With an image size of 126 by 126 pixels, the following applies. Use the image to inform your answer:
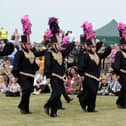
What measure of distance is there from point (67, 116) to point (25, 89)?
1.17 m

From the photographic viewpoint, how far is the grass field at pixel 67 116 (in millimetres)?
11453

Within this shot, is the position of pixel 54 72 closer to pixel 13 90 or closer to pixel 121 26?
pixel 121 26

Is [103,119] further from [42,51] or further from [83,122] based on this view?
[42,51]

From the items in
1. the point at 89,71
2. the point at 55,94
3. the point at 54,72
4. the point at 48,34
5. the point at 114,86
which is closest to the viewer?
the point at 55,94

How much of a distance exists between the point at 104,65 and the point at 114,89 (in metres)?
3.54

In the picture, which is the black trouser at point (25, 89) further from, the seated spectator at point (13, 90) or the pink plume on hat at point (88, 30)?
the seated spectator at point (13, 90)

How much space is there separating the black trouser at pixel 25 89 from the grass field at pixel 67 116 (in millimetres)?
239

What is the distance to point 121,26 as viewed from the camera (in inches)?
561

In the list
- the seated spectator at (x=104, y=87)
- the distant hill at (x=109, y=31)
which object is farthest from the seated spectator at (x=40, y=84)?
the distant hill at (x=109, y=31)

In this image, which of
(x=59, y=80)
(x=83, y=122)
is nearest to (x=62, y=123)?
(x=83, y=122)

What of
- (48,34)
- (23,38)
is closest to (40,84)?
(48,34)

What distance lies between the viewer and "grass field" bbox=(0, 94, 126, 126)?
11.5m

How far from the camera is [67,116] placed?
500 inches

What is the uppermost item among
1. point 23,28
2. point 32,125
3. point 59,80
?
point 23,28
